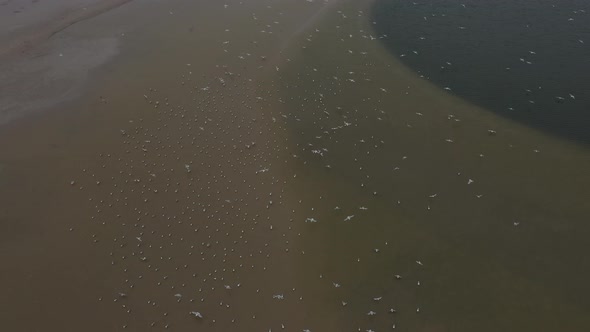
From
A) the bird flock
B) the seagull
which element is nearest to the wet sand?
the bird flock

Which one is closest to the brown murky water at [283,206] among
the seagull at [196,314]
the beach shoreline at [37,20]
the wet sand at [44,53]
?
the seagull at [196,314]

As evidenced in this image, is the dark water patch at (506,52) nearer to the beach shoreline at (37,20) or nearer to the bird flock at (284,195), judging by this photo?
the bird flock at (284,195)

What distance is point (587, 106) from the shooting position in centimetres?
1770

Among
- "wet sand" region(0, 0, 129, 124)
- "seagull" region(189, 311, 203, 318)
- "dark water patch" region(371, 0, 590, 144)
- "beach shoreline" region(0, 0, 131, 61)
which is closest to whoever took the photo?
"seagull" region(189, 311, 203, 318)

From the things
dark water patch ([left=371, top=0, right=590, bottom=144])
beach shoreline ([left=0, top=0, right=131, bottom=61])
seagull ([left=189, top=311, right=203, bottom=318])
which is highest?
beach shoreline ([left=0, top=0, right=131, bottom=61])

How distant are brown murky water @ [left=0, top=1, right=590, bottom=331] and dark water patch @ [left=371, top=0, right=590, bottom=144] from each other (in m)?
1.05

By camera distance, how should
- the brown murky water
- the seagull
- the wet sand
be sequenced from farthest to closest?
the wet sand
the brown murky water
the seagull

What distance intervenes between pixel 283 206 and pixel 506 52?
43.3 ft

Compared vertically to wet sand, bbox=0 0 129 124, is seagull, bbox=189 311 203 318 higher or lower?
lower

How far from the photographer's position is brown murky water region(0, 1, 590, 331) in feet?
38.5

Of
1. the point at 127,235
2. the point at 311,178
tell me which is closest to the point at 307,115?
the point at 311,178

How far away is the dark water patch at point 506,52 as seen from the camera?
58.5ft

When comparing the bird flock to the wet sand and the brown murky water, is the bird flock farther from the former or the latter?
the wet sand

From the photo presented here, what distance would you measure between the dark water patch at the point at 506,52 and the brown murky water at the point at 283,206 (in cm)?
105
